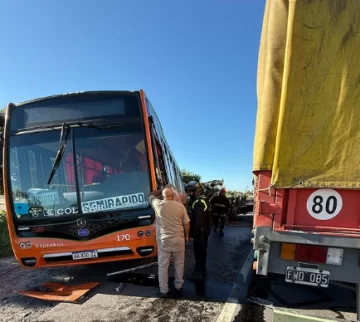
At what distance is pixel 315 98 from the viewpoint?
326 centimetres

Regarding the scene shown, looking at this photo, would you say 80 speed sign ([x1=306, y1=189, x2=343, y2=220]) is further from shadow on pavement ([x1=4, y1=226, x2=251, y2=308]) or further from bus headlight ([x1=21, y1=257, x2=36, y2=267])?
bus headlight ([x1=21, y1=257, x2=36, y2=267])

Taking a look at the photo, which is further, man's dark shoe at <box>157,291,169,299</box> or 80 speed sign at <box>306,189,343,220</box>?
man's dark shoe at <box>157,291,169,299</box>

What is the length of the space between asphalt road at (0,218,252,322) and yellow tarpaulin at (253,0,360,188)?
2212 millimetres

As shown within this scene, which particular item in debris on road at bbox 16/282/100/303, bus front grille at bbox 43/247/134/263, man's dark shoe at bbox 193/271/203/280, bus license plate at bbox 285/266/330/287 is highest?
bus license plate at bbox 285/266/330/287

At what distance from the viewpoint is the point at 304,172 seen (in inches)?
129

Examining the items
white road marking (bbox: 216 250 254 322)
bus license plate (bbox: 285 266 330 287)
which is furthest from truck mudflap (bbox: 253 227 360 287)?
white road marking (bbox: 216 250 254 322)

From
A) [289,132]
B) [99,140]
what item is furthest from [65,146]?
[289,132]

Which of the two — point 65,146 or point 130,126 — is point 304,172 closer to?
point 130,126

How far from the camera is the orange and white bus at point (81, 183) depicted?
17.8 feet

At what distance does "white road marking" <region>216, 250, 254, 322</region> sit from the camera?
13.9 ft

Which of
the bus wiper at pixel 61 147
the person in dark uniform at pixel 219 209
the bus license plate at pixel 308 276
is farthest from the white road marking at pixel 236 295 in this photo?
the person in dark uniform at pixel 219 209

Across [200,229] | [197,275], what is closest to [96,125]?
[200,229]

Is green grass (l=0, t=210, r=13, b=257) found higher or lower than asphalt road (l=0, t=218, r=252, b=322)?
lower

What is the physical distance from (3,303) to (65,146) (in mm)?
2497
